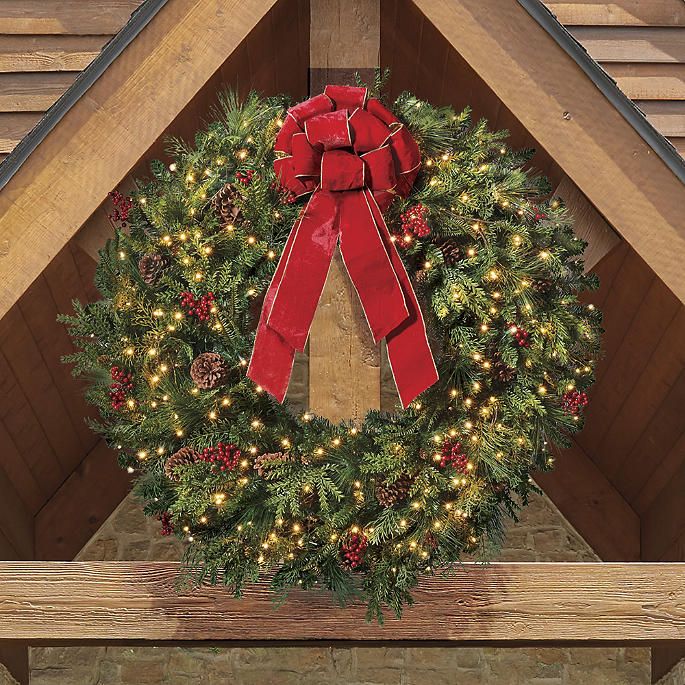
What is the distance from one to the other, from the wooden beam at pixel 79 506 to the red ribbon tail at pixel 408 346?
88.2 inches

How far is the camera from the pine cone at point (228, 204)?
354cm

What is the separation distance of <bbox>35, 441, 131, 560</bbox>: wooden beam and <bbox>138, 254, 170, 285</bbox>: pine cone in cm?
197

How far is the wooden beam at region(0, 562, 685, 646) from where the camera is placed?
3.88m

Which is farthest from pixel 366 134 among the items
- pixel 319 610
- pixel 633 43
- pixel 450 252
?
pixel 633 43

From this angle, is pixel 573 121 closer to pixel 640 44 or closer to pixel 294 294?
pixel 294 294

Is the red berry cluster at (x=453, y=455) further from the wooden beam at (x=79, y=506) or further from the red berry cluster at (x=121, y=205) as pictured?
the wooden beam at (x=79, y=506)

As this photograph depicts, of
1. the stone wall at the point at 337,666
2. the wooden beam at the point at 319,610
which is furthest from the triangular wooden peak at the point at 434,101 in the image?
the wooden beam at the point at 319,610

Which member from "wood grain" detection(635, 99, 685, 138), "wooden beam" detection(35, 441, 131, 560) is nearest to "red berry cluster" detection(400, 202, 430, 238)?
"wood grain" detection(635, 99, 685, 138)

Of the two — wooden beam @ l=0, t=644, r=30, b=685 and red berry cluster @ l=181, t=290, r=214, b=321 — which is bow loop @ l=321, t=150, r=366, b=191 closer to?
red berry cluster @ l=181, t=290, r=214, b=321

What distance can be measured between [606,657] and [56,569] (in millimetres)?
2717

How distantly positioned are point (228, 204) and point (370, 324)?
54cm

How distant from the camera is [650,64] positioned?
187 inches

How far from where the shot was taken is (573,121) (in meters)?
3.57

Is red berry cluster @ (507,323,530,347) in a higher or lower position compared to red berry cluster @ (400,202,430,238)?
lower
